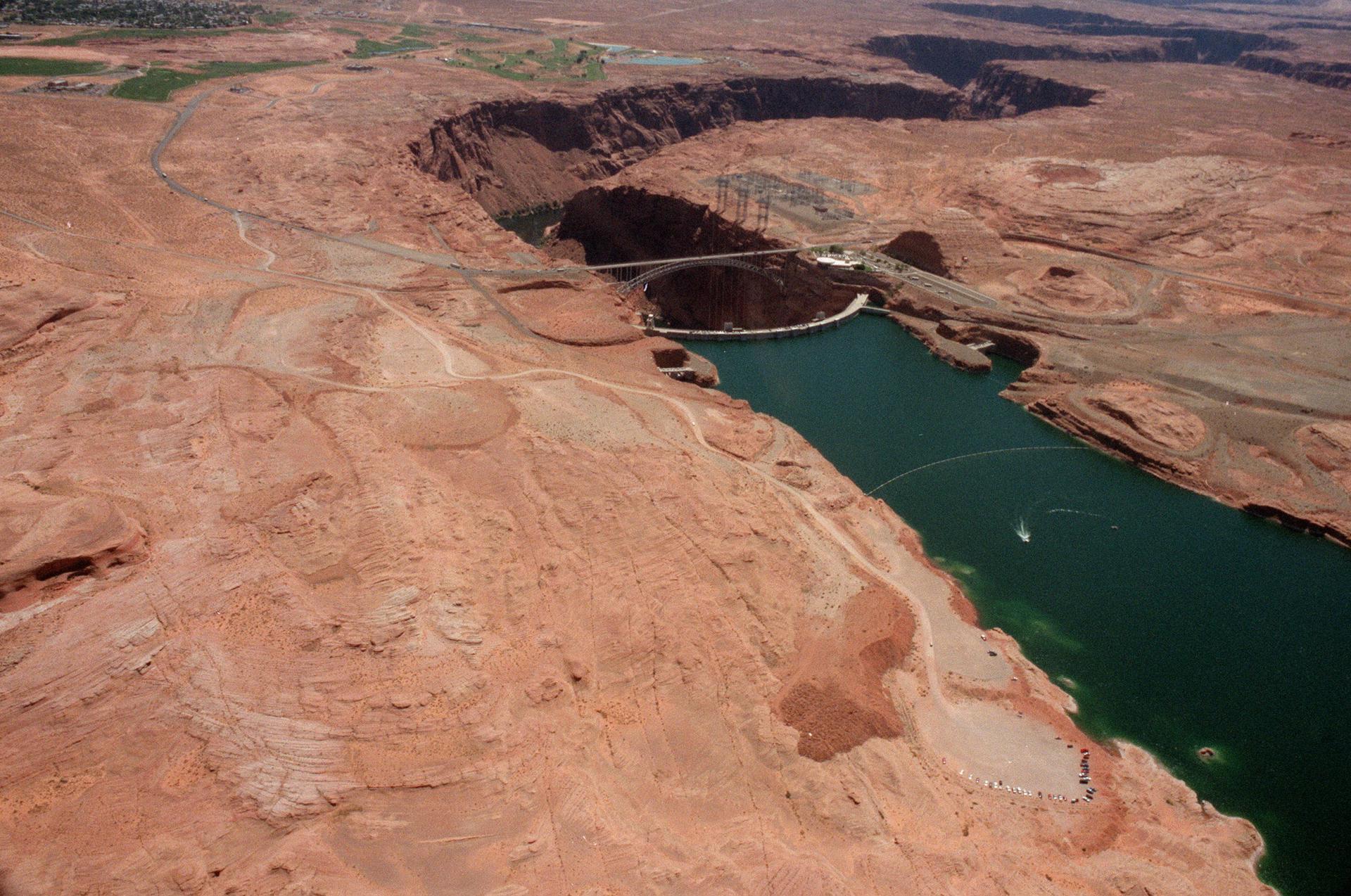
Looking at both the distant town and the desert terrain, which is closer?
the desert terrain

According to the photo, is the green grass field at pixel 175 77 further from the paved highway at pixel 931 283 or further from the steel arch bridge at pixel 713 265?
the paved highway at pixel 931 283

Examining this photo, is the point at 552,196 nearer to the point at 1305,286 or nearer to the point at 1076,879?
the point at 1305,286

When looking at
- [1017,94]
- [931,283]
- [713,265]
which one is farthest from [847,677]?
→ [1017,94]

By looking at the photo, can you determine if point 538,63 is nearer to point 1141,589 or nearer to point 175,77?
point 175,77

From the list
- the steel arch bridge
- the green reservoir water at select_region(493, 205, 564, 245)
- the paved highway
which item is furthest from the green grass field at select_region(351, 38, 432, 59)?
the paved highway

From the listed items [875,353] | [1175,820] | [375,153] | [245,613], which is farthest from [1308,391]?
[375,153]

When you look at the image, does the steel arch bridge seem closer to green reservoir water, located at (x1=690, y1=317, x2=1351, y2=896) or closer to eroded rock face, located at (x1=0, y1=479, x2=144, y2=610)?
green reservoir water, located at (x1=690, y1=317, x2=1351, y2=896)
